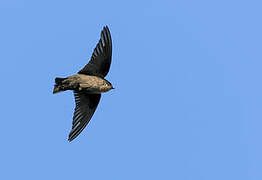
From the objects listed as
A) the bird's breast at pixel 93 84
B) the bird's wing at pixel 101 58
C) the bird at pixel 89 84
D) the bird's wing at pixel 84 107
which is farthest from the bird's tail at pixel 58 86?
the bird's wing at pixel 84 107

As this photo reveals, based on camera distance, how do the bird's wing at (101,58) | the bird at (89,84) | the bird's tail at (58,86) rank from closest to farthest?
the bird's tail at (58,86)
the bird at (89,84)
the bird's wing at (101,58)

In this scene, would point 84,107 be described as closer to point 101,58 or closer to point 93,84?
point 93,84

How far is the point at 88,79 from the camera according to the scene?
9.43 metres

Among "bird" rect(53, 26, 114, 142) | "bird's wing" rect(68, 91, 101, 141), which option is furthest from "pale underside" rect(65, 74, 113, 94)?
"bird's wing" rect(68, 91, 101, 141)

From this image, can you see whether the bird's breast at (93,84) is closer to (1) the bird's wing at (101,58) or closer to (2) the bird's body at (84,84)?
(2) the bird's body at (84,84)

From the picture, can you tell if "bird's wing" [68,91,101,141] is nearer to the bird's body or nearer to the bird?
the bird

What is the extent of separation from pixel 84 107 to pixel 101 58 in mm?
937

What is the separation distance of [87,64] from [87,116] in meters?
0.92

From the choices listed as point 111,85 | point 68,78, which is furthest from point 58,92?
point 111,85

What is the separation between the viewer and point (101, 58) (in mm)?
9688

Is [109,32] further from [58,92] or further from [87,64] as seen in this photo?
[58,92]

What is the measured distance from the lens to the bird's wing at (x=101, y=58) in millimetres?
9664

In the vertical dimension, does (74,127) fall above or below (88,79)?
below

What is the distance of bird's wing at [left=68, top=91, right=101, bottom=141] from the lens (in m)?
9.96
